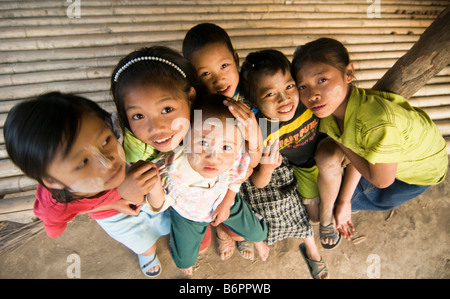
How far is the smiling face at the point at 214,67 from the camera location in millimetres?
1221

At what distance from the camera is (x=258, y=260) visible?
1754mm

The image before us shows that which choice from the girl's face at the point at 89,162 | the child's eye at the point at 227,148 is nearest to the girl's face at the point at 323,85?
the child's eye at the point at 227,148

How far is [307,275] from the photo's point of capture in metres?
1.73

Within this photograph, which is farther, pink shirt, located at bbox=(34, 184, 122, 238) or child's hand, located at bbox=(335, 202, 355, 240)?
child's hand, located at bbox=(335, 202, 355, 240)

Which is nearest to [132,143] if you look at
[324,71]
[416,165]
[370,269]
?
[324,71]

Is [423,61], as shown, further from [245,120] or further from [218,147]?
[218,147]

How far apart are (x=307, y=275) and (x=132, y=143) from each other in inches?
58.4

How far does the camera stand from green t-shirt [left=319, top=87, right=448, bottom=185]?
1.03 m

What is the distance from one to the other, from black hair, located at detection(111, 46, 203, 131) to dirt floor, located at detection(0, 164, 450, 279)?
1151 millimetres

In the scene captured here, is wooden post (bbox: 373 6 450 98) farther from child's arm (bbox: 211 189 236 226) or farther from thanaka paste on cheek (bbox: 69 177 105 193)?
thanaka paste on cheek (bbox: 69 177 105 193)

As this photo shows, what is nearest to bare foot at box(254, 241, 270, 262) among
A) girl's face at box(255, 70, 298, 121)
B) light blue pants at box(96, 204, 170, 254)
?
light blue pants at box(96, 204, 170, 254)

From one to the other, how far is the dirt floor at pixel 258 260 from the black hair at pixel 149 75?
45.3 inches

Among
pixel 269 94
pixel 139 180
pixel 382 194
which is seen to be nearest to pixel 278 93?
pixel 269 94

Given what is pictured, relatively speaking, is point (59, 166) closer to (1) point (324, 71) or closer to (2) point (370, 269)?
(1) point (324, 71)
